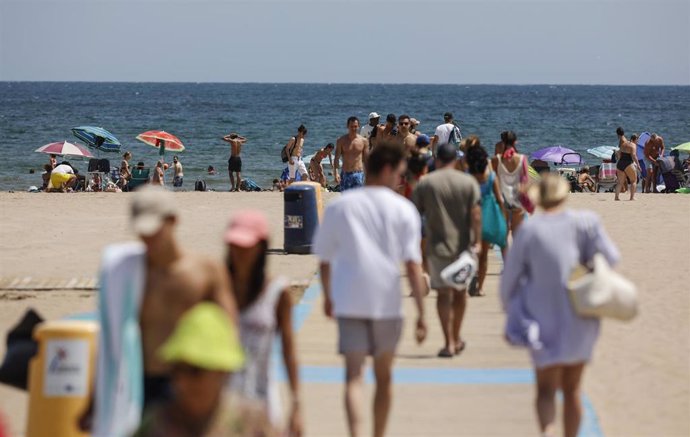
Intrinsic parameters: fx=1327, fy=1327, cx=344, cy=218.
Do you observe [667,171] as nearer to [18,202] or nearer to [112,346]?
[18,202]

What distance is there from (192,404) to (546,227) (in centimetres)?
295

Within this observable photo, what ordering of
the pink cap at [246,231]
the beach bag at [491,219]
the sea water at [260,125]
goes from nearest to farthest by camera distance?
the pink cap at [246,231]
the beach bag at [491,219]
the sea water at [260,125]

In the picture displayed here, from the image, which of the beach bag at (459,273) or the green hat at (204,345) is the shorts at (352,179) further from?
the green hat at (204,345)

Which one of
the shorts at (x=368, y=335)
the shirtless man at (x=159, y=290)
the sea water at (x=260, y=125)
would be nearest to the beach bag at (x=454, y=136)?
the shorts at (x=368, y=335)

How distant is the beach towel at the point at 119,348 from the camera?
15.5ft

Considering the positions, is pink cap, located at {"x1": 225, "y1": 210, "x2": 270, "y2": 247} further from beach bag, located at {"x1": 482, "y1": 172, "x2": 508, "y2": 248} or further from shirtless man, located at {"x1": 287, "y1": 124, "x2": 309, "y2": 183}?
shirtless man, located at {"x1": 287, "y1": 124, "x2": 309, "y2": 183}

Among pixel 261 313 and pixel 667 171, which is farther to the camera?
pixel 667 171

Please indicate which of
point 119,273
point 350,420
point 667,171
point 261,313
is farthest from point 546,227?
point 667,171

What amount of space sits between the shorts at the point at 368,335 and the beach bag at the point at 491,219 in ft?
15.4

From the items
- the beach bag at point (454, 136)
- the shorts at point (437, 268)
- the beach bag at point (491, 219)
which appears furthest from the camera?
the beach bag at point (454, 136)

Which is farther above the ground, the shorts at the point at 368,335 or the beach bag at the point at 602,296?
the beach bag at the point at 602,296

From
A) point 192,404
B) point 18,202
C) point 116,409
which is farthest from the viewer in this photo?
point 18,202

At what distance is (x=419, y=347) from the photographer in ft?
32.0

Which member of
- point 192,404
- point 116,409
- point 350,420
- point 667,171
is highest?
point 192,404
